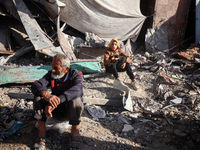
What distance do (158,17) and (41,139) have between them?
249 inches

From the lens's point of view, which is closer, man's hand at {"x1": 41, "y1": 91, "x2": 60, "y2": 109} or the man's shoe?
man's hand at {"x1": 41, "y1": 91, "x2": 60, "y2": 109}

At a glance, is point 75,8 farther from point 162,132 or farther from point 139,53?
point 162,132

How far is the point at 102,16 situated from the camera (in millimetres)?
5895

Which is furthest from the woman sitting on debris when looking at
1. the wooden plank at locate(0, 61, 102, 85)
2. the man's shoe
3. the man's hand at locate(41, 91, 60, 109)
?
the man's hand at locate(41, 91, 60, 109)

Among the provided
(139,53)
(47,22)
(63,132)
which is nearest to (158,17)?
(139,53)

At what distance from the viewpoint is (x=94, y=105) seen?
10.5 feet

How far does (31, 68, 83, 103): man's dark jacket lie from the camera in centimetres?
203

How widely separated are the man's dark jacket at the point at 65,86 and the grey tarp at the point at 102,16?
13.4 feet

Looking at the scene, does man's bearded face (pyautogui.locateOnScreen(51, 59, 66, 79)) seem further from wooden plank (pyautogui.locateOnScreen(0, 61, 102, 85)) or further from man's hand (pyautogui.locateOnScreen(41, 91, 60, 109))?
wooden plank (pyautogui.locateOnScreen(0, 61, 102, 85))

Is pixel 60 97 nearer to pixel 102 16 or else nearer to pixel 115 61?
Result: pixel 115 61

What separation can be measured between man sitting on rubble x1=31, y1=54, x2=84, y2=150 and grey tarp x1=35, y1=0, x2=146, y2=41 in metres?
4.03

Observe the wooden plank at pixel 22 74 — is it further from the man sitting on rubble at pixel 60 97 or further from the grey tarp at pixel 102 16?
the grey tarp at pixel 102 16

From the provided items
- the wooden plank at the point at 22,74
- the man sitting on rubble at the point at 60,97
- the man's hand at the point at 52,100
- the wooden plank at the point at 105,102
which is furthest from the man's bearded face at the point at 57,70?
the wooden plank at the point at 22,74

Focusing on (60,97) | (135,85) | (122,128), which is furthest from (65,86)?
(135,85)
